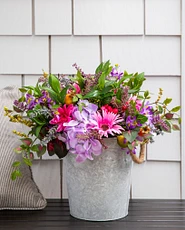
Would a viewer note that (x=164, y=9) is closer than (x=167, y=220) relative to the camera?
No

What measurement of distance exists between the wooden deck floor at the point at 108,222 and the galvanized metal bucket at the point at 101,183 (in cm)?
3

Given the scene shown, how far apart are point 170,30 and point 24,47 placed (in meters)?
0.51

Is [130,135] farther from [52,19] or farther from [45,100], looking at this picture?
[52,19]

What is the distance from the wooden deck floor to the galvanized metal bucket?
0.03 m

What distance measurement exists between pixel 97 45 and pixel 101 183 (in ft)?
1.81

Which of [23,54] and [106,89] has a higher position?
[23,54]

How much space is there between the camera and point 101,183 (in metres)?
1.20

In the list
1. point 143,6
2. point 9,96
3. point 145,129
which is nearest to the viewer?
point 145,129

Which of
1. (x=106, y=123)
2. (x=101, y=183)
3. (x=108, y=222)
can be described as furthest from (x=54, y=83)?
(x=108, y=222)

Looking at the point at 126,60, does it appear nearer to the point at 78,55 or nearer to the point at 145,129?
the point at 78,55

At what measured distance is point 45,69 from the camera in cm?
154

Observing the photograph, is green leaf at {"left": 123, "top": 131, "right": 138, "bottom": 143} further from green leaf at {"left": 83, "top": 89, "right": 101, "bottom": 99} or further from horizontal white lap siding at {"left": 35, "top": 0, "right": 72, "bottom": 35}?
horizontal white lap siding at {"left": 35, "top": 0, "right": 72, "bottom": 35}

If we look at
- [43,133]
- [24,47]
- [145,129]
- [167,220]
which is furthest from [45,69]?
[167,220]

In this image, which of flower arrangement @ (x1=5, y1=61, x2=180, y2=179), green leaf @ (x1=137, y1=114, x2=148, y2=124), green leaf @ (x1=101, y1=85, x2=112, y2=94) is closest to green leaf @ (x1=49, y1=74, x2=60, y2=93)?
flower arrangement @ (x1=5, y1=61, x2=180, y2=179)
